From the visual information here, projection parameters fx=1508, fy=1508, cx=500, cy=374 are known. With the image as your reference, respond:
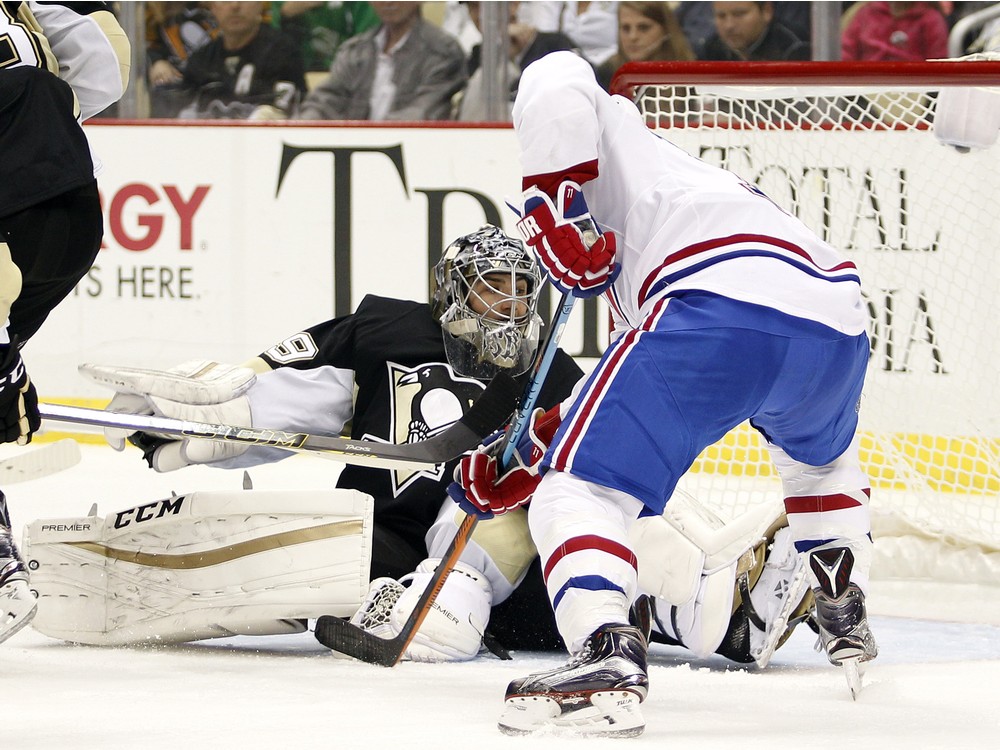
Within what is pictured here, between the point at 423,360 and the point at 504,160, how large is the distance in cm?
193

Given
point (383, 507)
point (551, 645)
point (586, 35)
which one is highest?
point (586, 35)

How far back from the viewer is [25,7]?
2.25 m

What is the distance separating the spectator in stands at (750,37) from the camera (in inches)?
177

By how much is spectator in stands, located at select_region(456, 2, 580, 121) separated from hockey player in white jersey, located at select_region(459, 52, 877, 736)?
2584mm

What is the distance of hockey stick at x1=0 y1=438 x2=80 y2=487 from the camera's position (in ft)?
9.68

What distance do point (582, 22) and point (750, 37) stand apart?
0.52m

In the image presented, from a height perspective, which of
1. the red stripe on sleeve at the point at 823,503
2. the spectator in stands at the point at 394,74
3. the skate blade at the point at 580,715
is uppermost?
the spectator in stands at the point at 394,74

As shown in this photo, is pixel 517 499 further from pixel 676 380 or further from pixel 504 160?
pixel 504 160

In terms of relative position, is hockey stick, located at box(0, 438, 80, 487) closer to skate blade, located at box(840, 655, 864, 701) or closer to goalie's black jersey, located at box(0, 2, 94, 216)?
goalie's black jersey, located at box(0, 2, 94, 216)

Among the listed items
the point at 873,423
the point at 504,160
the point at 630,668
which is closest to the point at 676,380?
the point at 630,668

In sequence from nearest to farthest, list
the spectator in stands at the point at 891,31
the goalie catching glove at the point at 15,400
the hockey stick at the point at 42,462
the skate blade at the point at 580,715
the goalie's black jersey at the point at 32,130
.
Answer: the skate blade at the point at 580,715 < the goalie's black jersey at the point at 32,130 < the goalie catching glove at the point at 15,400 < the hockey stick at the point at 42,462 < the spectator in stands at the point at 891,31

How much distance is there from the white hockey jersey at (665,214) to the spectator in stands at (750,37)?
256cm

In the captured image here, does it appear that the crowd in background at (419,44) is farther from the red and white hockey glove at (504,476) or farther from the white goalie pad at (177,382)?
the red and white hockey glove at (504,476)

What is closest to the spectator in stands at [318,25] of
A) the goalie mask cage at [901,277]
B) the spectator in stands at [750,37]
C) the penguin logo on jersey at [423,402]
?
the spectator in stands at [750,37]
